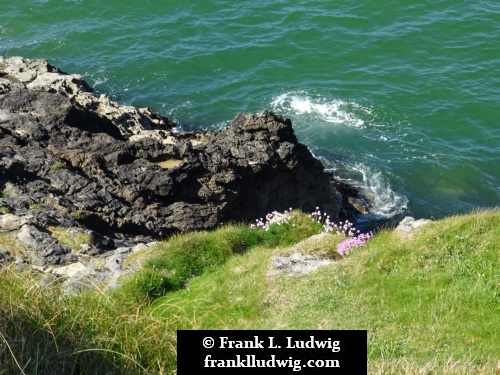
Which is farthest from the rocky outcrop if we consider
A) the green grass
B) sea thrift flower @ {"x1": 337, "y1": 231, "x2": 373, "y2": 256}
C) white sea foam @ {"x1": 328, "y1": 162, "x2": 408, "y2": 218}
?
sea thrift flower @ {"x1": 337, "y1": 231, "x2": 373, "y2": 256}

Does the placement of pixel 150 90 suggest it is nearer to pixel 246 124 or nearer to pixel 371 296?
pixel 246 124

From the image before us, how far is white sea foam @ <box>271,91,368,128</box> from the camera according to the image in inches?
1666

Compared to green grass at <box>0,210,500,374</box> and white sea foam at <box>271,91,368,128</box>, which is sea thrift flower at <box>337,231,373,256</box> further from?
white sea foam at <box>271,91,368,128</box>

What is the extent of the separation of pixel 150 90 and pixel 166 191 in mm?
21576

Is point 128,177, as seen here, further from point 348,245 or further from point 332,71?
point 332,71

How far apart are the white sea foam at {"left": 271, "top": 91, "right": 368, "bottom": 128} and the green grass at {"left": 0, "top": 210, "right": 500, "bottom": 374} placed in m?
24.7

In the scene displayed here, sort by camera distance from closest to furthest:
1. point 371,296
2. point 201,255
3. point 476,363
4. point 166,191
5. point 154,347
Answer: point 154,347 → point 476,363 → point 371,296 → point 201,255 → point 166,191

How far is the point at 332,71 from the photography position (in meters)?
46.7

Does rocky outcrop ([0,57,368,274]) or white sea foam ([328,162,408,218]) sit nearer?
rocky outcrop ([0,57,368,274])

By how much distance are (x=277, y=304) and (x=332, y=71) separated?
34577 millimetres

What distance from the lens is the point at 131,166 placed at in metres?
27.0

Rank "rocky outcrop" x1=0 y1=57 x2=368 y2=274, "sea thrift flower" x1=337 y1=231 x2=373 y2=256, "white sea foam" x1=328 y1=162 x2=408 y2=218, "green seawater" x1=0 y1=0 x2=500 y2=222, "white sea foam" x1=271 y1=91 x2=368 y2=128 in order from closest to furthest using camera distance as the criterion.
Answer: "sea thrift flower" x1=337 y1=231 x2=373 y2=256
"rocky outcrop" x1=0 y1=57 x2=368 y2=274
"white sea foam" x1=328 y1=162 x2=408 y2=218
"green seawater" x1=0 y1=0 x2=500 y2=222
"white sea foam" x1=271 y1=91 x2=368 y2=128

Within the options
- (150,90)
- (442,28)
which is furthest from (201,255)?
(442,28)

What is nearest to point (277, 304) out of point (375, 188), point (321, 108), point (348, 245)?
point (348, 245)
